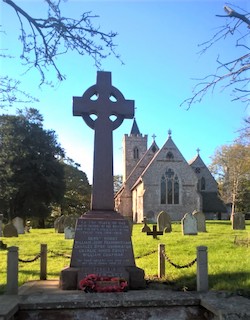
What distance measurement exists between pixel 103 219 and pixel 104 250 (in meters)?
0.60

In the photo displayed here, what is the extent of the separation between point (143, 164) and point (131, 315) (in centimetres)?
4570

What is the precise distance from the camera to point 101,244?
7973mm

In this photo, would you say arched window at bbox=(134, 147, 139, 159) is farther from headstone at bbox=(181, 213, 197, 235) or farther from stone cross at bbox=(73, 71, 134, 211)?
stone cross at bbox=(73, 71, 134, 211)

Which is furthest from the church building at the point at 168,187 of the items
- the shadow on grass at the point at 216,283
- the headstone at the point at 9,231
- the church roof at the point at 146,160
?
the shadow on grass at the point at 216,283

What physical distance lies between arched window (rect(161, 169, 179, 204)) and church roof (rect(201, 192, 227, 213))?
646 centimetres

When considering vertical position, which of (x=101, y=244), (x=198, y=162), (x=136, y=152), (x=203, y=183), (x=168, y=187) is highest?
(x=136, y=152)

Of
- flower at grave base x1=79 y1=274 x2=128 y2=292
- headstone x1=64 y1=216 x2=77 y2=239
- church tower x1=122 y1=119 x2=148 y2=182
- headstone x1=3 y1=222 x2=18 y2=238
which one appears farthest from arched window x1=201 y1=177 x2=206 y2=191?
flower at grave base x1=79 y1=274 x2=128 y2=292

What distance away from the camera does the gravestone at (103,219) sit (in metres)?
7.80

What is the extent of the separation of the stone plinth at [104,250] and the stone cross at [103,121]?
50 centimetres

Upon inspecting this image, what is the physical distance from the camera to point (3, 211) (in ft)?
130

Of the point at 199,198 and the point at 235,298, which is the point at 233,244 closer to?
the point at 235,298

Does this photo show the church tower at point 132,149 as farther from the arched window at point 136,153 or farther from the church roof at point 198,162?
the church roof at point 198,162

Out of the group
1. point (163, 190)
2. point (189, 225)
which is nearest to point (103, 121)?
point (189, 225)

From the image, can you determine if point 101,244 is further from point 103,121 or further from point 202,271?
point 103,121
